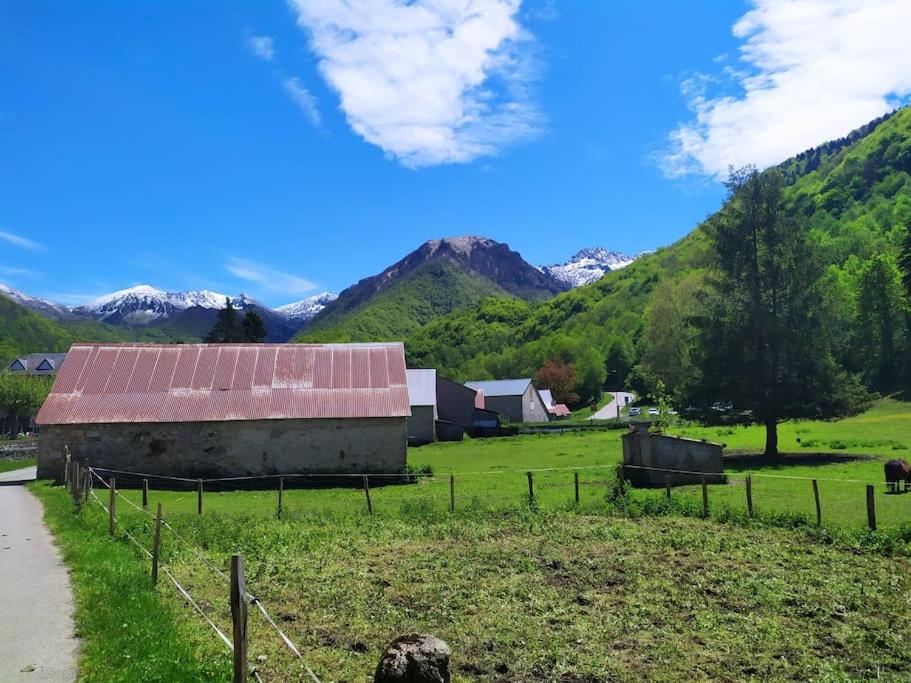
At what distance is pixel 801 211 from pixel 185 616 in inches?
1424

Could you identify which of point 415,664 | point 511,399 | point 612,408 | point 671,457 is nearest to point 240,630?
point 415,664

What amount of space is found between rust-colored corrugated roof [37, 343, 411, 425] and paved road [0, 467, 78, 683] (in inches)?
578

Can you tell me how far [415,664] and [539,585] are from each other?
220 inches

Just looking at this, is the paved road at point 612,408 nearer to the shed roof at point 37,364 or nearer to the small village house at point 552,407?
the small village house at point 552,407

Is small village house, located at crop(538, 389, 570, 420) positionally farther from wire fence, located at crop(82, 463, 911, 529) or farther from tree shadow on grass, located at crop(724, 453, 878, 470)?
wire fence, located at crop(82, 463, 911, 529)

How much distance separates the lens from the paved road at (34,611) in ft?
24.9

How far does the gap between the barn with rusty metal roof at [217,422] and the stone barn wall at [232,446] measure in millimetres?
48

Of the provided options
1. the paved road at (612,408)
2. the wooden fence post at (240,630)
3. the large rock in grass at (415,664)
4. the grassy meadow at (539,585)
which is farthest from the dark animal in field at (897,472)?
the paved road at (612,408)

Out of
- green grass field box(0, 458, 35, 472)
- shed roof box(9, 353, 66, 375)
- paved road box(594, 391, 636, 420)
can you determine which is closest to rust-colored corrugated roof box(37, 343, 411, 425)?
green grass field box(0, 458, 35, 472)

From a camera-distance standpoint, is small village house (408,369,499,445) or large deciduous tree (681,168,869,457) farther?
small village house (408,369,499,445)

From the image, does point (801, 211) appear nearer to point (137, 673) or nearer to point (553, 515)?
point (553, 515)

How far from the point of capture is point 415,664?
20.1 feet

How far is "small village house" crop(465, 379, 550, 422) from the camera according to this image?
88750 millimetres

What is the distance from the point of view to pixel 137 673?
6.99 m
